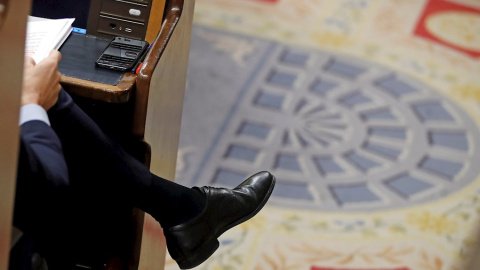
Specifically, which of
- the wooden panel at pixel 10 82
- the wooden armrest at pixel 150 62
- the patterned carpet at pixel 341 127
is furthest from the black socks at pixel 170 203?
the patterned carpet at pixel 341 127

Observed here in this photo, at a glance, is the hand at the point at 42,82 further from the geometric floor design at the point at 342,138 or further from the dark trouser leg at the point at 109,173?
the geometric floor design at the point at 342,138

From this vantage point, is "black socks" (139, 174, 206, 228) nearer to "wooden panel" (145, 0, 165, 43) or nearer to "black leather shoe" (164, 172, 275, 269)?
"black leather shoe" (164, 172, 275, 269)

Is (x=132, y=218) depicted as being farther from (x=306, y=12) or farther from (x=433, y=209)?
(x=306, y=12)

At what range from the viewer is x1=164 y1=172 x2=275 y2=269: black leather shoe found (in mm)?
1481

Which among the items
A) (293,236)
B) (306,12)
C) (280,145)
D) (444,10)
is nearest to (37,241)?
(293,236)

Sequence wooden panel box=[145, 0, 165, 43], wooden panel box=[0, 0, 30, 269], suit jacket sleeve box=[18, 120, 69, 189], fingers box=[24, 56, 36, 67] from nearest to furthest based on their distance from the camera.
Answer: wooden panel box=[0, 0, 30, 269], suit jacket sleeve box=[18, 120, 69, 189], fingers box=[24, 56, 36, 67], wooden panel box=[145, 0, 165, 43]

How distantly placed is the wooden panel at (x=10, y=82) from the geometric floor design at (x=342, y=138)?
5.67 ft

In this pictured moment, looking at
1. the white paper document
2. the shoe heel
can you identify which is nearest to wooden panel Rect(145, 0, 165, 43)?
the white paper document

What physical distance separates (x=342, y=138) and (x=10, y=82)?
7.14 feet

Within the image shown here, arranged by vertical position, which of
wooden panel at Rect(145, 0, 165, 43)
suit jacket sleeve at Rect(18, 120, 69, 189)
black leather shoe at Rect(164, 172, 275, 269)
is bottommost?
black leather shoe at Rect(164, 172, 275, 269)

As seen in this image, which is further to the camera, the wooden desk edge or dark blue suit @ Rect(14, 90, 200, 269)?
the wooden desk edge

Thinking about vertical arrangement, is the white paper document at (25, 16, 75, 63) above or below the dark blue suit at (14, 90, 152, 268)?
above

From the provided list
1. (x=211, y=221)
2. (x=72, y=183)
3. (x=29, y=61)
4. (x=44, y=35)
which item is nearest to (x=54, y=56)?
(x=29, y=61)

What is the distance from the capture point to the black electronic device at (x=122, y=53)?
1450 millimetres
